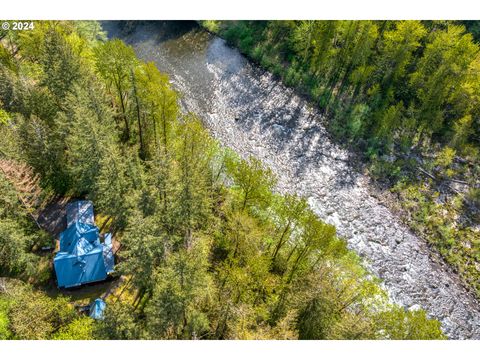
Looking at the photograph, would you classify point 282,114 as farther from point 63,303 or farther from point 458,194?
point 63,303

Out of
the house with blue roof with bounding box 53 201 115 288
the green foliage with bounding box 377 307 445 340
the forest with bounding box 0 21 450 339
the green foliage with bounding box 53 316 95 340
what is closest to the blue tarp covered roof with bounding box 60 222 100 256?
the house with blue roof with bounding box 53 201 115 288

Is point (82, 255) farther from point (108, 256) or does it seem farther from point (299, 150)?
point (299, 150)

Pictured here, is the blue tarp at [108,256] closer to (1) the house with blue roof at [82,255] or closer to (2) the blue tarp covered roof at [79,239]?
(1) the house with blue roof at [82,255]

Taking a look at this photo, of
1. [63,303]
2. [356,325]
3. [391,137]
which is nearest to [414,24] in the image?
[391,137]

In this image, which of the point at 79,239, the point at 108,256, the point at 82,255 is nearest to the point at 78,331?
the point at 82,255

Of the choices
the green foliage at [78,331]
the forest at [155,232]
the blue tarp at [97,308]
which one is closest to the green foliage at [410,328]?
the forest at [155,232]

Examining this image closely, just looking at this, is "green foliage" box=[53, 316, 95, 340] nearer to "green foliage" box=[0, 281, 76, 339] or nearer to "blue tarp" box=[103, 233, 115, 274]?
"green foliage" box=[0, 281, 76, 339]
